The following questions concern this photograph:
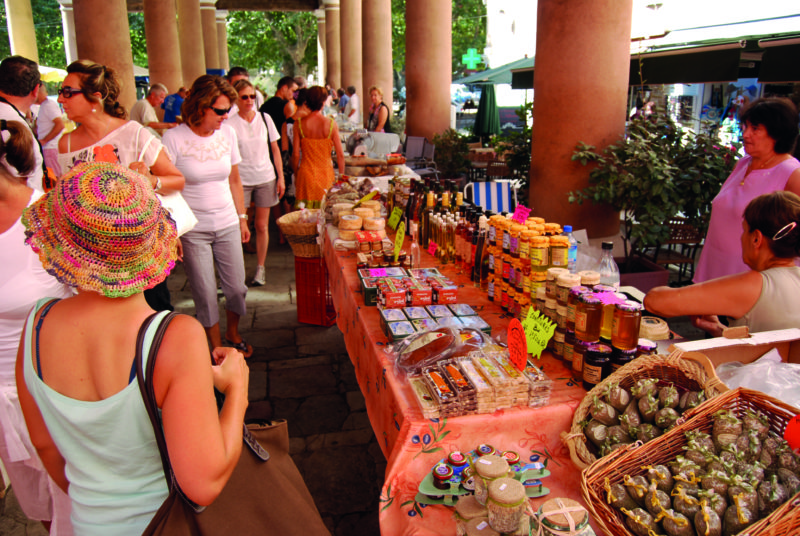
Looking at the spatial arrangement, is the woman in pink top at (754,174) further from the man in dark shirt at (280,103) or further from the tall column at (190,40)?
the tall column at (190,40)

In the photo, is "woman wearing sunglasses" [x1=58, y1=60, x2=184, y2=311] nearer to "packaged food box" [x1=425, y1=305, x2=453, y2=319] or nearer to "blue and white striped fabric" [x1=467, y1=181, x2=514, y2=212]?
"packaged food box" [x1=425, y1=305, x2=453, y2=319]

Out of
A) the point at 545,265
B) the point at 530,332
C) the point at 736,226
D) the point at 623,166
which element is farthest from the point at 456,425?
the point at 623,166

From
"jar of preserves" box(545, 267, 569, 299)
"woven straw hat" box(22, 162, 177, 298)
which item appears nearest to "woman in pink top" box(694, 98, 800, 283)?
"jar of preserves" box(545, 267, 569, 299)

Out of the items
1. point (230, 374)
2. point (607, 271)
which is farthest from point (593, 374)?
point (230, 374)

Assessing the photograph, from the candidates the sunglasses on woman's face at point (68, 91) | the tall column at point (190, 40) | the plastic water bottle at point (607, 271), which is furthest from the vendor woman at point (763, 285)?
the tall column at point (190, 40)

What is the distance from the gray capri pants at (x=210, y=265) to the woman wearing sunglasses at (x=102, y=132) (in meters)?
0.65

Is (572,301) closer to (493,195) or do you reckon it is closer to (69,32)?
(493,195)

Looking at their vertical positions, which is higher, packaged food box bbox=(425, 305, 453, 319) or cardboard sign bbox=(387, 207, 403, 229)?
cardboard sign bbox=(387, 207, 403, 229)

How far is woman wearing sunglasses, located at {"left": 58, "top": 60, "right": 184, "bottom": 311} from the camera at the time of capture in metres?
3.41

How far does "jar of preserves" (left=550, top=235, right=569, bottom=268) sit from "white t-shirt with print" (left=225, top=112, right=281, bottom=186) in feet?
14.7

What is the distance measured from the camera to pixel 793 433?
1671mm

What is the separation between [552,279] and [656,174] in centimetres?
256

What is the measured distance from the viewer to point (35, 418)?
160 cm

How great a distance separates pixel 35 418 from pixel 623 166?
4.36 meters
